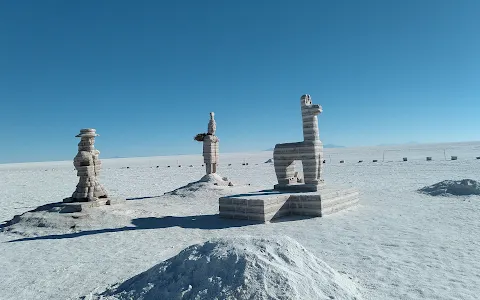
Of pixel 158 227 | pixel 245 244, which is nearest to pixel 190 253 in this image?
pixel 245 244

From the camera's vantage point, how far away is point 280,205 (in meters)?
10.8

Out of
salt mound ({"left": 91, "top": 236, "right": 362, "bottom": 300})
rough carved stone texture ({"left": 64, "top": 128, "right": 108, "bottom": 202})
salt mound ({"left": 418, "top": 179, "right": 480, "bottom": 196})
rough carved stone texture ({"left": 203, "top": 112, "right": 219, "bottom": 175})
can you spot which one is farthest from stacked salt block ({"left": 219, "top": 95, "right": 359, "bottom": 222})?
rough carved stone texture ({"left": 203, "top": 112, "right": 219, "bottom": 175})

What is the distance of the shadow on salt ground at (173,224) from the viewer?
31.8 ft

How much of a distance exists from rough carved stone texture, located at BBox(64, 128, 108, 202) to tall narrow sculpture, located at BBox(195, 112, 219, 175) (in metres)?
6.97

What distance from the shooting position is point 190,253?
17.1 feet

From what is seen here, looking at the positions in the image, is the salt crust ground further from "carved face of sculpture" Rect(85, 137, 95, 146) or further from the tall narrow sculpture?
the tall narrow sculpture

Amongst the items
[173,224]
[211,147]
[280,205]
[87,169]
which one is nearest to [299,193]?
[280,205]

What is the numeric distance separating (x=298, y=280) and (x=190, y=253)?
1627 mm

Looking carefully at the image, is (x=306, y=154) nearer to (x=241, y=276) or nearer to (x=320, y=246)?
(x=320, y=246)

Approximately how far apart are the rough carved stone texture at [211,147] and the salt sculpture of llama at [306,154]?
6.59 metres

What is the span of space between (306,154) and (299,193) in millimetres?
1385

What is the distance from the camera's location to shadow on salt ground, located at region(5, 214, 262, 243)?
9.68 meters

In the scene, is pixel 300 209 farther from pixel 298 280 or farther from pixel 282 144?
pixel 298 280

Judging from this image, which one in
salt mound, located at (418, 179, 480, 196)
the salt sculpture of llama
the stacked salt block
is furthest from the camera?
salt mound, located at (418, 179, 480, 196)
